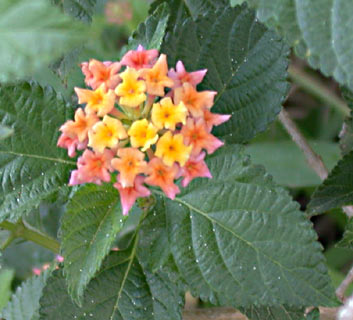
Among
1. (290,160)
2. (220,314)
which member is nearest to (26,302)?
(220,314)

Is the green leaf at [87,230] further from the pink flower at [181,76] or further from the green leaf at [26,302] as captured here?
the green leaf at [26,302]

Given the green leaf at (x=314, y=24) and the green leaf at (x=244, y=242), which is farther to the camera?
the green leaf at (x=244, y=242)

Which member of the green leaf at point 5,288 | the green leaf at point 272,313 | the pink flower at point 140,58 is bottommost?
the green leaf at point 5,288

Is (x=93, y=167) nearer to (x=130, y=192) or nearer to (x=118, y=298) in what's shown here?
(x=130, y=192)

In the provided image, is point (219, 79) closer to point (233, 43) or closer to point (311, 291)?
point (233, 43)

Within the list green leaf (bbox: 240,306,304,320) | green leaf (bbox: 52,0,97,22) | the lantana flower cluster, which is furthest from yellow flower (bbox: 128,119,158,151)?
green leaf (bbox: 240,306,304,320)

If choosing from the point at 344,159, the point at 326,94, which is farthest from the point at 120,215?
the point at 326,94

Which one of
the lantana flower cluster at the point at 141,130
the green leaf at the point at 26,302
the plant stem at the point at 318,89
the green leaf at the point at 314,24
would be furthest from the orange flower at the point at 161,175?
the plant stem at the point at 318,89
